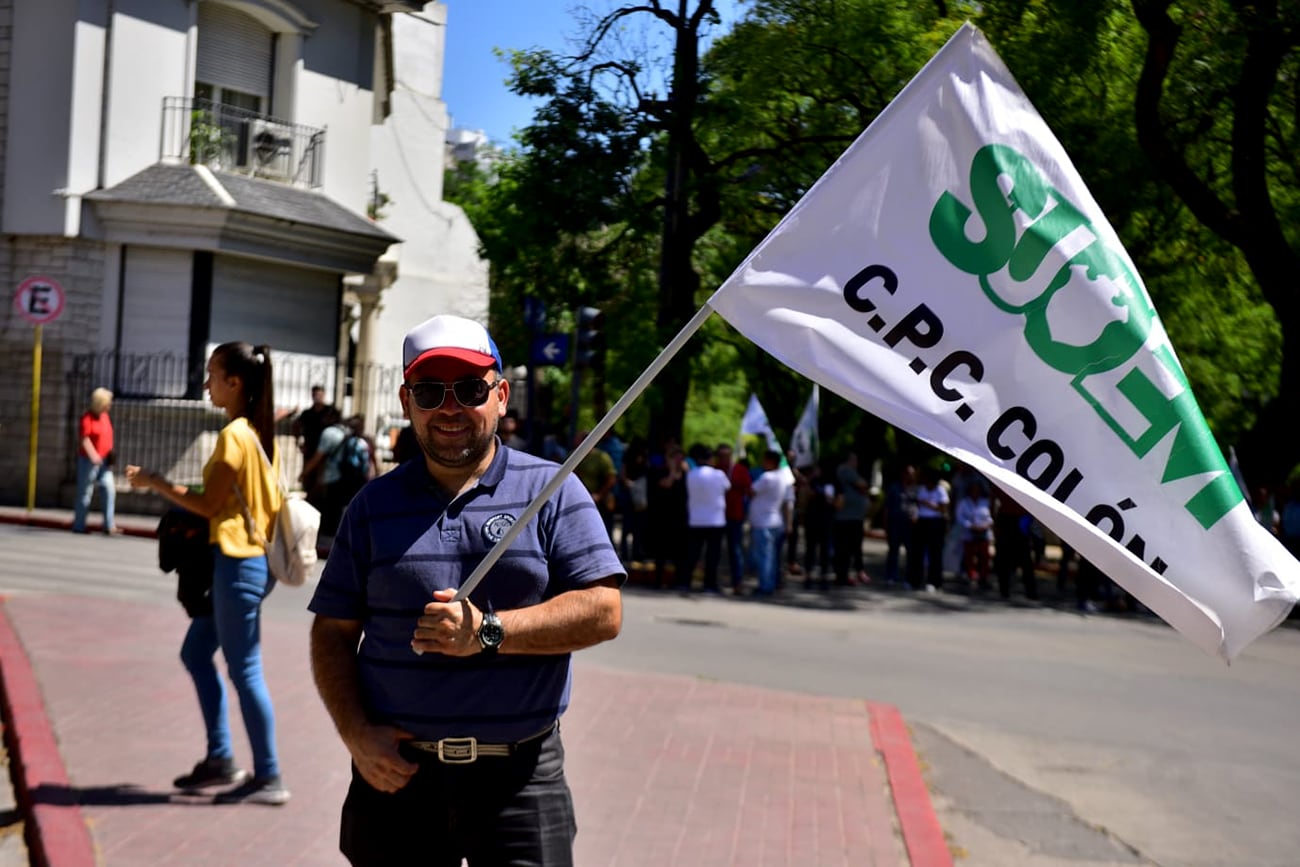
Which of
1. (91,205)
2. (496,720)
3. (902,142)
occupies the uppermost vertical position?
(91,205)

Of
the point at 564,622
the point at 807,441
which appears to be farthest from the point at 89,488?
the point at 564,622

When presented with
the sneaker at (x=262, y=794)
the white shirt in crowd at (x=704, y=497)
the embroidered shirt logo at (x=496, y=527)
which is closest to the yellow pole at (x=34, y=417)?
the white shirt in crowd at (x=704, y=497)

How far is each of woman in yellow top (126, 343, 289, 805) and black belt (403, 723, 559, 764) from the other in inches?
117

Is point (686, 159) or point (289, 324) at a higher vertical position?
point (686, 159)

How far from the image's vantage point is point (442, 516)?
3.42 metres

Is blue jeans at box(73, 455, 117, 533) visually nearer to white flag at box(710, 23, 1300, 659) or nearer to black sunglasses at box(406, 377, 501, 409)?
black sunglasses at box(406, 377, 501, 409)

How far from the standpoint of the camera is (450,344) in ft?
11.3

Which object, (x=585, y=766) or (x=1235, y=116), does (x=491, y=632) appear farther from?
(x=1235, y=116)

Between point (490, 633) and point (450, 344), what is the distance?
0.65m

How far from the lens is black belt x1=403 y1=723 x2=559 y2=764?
3.38 meters

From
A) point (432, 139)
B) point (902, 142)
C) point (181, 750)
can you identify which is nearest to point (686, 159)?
point (181, 750)

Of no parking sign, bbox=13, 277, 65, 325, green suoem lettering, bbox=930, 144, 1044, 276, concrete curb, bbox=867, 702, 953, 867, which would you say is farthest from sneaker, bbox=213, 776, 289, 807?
no parking sign, bbox=13, 277, 65, 325

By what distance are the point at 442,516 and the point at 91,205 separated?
21674 mm

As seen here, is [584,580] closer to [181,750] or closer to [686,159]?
[181,750]
